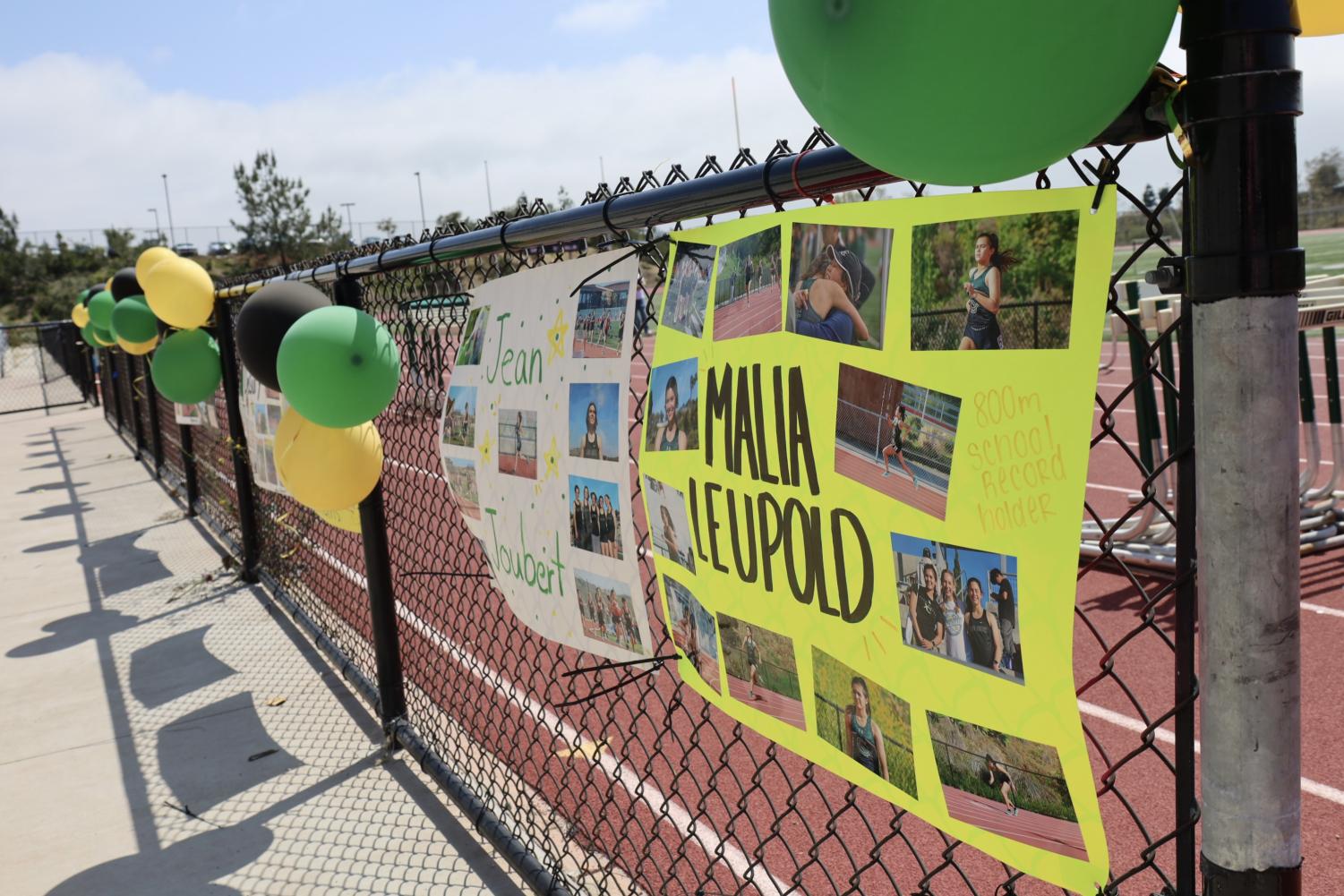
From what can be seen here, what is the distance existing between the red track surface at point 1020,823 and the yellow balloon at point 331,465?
3.12m

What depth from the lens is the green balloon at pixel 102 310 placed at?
1130 cm

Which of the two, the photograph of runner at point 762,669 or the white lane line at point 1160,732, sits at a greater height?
the photograph of runner at point 762,669

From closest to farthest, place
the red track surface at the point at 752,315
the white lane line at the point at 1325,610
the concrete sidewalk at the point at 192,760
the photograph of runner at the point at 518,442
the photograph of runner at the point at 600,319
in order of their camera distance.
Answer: the red track surface at the point at 752,315 < the photograph of runner at the point at 600,319 < the photograph of runner at the point at 518,442 < the concrete sidewalk at the point at 192,760 < the white lane line at the point at 1325,610

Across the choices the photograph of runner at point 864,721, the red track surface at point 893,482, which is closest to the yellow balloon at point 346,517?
the photograph of runner at point 864,721

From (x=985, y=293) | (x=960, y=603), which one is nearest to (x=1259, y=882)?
(x=960, y=603)

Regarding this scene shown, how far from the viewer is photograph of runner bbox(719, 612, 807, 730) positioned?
177cm

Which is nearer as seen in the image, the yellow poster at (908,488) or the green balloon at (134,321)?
the yellow poster at (908,488)

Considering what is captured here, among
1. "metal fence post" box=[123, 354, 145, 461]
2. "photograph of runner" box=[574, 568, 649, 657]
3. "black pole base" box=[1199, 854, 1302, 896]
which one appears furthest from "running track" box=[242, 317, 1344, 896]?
"metal fence post" box=[123, 354, 145, 461]

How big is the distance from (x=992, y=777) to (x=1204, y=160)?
2.78 ft

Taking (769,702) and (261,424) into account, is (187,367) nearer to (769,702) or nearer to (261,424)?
(261,424)

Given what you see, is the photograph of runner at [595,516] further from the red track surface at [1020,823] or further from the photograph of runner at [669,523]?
the red track surface at [1020,823]

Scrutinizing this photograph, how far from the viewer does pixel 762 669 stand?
6.04 ft

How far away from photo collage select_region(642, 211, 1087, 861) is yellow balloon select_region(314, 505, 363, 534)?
3.07 metres

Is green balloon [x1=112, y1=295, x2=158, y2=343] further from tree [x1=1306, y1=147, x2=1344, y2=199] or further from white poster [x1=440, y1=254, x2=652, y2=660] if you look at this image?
tree [x1=1306, y1=147, x2=1344, y2=199]
